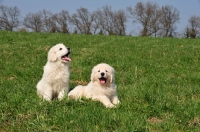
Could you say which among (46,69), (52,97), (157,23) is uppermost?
(157,23)

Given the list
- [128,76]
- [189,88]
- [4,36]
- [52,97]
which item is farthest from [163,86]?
[4,36]

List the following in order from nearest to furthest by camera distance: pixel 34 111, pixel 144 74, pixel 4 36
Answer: pixel 34 111 → pixel 144 74 → pixel 4 36

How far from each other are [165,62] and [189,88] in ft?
Result: 13.1

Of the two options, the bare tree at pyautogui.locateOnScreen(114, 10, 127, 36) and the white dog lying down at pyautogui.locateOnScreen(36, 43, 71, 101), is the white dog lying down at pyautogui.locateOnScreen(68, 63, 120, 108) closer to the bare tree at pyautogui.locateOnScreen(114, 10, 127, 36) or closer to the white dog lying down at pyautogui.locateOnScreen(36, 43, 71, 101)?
the white dog lying down at pyautogui.locateOnScreen(36, 43, 71, 101)

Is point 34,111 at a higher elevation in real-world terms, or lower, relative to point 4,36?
lower

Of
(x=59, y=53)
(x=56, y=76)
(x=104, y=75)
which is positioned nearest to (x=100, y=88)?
(x=104, y=75)

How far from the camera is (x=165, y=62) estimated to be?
33.6 ft

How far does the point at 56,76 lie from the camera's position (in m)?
5.64

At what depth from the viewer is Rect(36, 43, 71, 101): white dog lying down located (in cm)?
557

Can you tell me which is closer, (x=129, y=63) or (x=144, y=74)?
(x=144, y=74)

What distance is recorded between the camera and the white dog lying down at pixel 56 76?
5570mm

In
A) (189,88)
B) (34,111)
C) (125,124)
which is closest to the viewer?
(125,124)

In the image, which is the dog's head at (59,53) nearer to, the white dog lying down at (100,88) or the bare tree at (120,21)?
the white dog lying down at (100,88)

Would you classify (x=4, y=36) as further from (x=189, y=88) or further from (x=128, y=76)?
(x=189, y=88)
